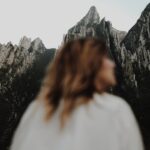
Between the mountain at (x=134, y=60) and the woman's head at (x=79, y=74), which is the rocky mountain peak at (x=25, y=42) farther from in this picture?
the woman's head at (x=79, y=74)

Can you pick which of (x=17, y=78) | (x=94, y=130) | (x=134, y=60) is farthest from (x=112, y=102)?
(x=17, y=78)

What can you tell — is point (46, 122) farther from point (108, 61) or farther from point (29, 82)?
point (29, 82)

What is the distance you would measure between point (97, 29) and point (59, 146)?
161 meters

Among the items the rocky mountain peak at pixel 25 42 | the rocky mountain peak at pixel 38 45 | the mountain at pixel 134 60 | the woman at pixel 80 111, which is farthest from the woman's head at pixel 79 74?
the rocky mountain peak at pixel 38 45

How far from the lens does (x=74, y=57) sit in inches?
109

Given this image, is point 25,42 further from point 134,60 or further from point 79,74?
point 79,74

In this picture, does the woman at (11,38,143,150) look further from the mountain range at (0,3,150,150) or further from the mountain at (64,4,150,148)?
the mountain range at (0,3,150,150)

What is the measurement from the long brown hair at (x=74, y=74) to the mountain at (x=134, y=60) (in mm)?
88186

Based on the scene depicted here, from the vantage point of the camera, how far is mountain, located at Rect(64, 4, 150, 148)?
11456 centimetres

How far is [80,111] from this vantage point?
8.98 ft

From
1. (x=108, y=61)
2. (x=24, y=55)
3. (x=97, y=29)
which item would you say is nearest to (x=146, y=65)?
(x=97, y=29)

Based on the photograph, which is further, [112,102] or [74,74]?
[74,74]

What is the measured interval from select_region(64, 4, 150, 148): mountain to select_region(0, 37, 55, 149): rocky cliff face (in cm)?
1947

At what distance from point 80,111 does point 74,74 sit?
0.85ft
